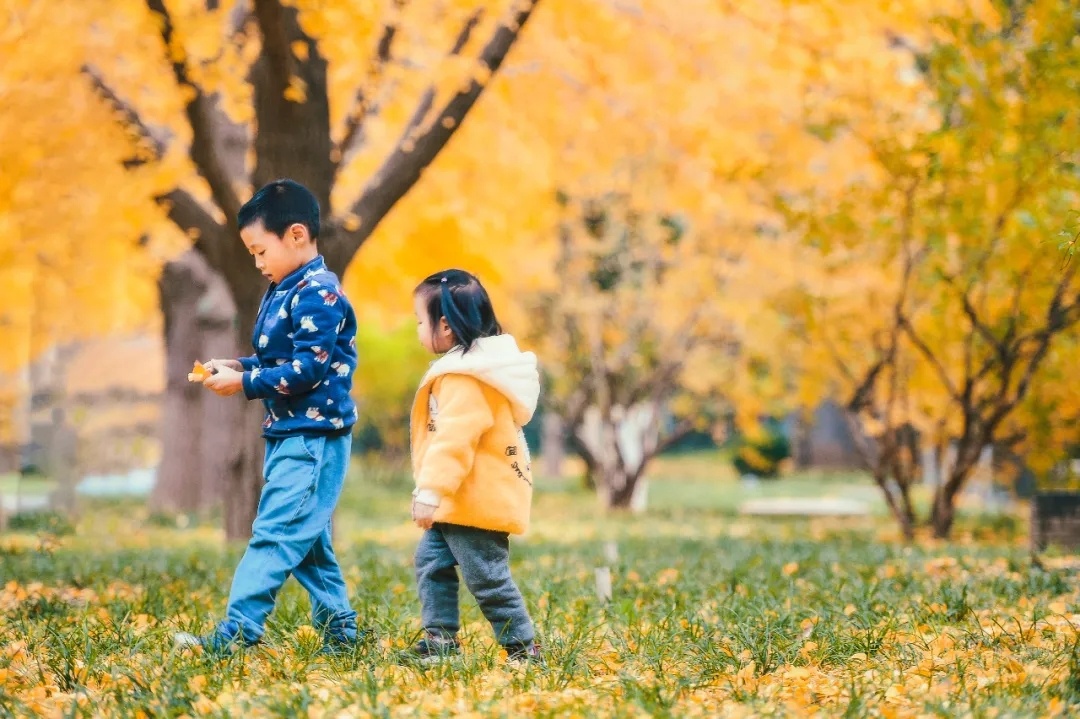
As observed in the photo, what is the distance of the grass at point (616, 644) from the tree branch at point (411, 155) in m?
2.18

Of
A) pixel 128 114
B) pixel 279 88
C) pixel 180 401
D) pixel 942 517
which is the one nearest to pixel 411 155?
pixel 279 88

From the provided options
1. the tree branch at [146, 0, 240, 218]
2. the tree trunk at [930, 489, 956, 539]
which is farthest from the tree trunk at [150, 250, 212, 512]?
the tree trunk at [930, 489, 956, 539]

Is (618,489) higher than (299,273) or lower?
lower

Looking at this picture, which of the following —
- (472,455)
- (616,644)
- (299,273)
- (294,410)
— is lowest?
(616,644)

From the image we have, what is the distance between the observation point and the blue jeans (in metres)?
3.65

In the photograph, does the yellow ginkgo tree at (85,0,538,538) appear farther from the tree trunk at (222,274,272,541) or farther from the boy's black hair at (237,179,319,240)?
the boy's black hair at (237,179,319,240)

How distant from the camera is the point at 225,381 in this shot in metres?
3.54

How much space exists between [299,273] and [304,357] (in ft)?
1.11

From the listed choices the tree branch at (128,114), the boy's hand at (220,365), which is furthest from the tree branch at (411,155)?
the boy's hand at (220,365)

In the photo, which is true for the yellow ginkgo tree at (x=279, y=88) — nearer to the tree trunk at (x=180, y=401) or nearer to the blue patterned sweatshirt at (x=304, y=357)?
the blue patterned sweatshirt at (x=304, y=357)

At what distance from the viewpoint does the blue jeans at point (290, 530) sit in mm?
3654

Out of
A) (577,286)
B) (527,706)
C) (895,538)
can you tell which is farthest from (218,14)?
(577,286)

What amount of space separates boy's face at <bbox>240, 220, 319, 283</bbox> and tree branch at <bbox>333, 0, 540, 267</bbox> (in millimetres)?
3608

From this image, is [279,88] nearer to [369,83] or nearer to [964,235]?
[369,83]
